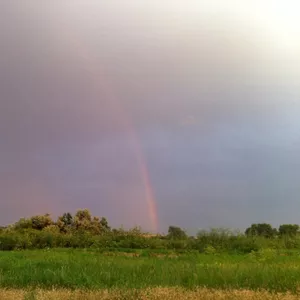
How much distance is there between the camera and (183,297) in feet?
27.1

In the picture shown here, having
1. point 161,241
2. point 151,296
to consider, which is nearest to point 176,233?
point 161,241

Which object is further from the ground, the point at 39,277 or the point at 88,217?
the point at 88,217

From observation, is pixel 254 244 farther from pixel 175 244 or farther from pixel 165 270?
pixel 165 270

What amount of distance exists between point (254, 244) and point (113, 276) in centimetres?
2537

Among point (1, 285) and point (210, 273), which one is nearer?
point (1, 285)

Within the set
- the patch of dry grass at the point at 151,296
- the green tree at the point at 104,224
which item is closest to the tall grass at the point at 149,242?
the green tree at the point at 104,224

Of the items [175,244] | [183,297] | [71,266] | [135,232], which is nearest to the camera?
[183,297]

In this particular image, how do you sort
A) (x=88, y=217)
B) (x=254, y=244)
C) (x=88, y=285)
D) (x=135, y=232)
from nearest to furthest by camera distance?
(x=88, y=285)
(x=254, y=244)
(x=135, y=232)
(x=88, y=217)

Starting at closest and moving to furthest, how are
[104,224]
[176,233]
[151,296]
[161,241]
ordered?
[151,296]
[161,241]
[176,233]
[104,224]

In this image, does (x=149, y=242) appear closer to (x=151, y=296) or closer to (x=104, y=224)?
(x=104, y=224)

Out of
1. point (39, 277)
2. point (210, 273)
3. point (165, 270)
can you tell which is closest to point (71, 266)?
point (39, 277)

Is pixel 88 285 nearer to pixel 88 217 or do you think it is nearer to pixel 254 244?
pixel 254 244

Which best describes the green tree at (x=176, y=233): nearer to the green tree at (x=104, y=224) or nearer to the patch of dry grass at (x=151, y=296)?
the green tree at (x=104, y=224)

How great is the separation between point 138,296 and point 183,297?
813mm
